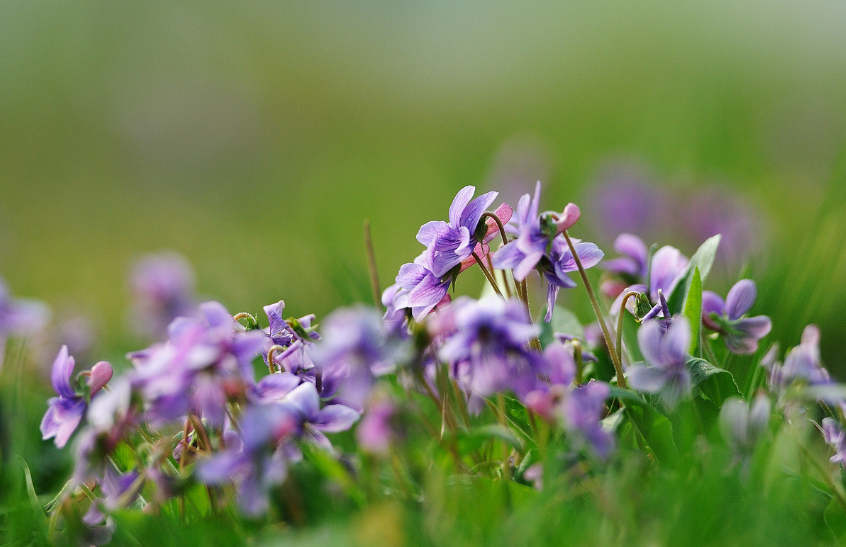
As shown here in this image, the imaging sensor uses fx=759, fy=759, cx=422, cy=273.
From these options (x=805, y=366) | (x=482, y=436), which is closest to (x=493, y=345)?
(x=482, y=436)

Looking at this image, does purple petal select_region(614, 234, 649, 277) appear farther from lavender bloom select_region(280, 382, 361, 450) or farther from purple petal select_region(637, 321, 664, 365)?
lavender bloom select_region(280, 382, 361, 450)

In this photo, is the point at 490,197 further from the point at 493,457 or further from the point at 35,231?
the point at 35,231

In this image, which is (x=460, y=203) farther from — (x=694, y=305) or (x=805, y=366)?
(x=805, y=366)

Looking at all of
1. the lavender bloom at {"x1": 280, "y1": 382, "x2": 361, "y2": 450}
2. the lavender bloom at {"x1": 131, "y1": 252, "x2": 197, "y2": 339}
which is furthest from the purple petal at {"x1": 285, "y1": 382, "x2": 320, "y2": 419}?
the lavender bloom at {"x1": 131, "y1": 252, "x2": 197, "y2": 339}

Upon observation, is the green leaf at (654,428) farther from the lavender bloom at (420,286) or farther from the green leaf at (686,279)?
the lavender bloom at (420,286)

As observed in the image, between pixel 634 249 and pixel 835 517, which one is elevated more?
pixel 634 249

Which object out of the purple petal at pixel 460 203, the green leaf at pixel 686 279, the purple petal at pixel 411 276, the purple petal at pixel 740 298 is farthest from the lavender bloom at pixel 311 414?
the purple petal at pixel 740 298
